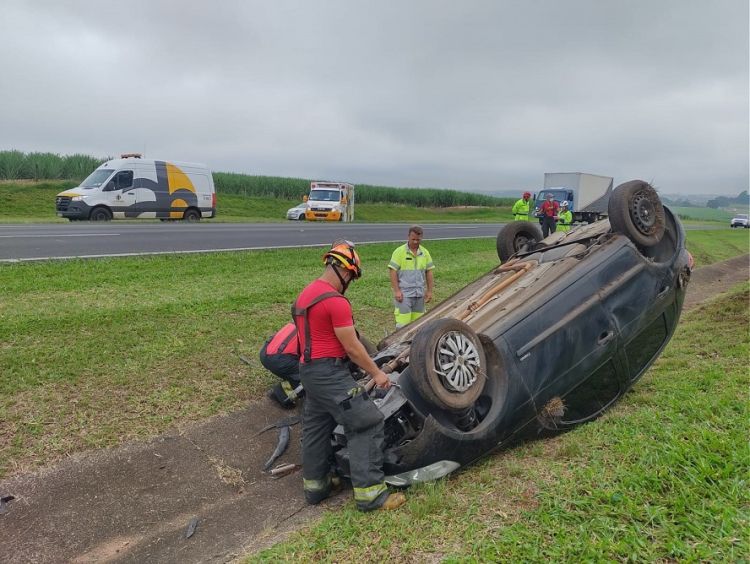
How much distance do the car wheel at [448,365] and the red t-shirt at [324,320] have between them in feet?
1.49

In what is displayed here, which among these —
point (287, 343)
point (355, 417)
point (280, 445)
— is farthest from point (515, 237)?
point (355, 417)

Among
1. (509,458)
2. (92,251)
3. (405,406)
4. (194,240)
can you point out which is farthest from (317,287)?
(194,240)

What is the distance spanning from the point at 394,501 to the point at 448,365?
2.83 feet

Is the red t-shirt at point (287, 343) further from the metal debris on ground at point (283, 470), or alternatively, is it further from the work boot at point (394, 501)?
the work boot at point (394, 501)

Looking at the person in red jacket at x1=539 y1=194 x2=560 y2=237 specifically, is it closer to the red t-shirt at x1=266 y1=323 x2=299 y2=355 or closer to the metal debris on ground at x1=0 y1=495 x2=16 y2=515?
the red t-shirt at x1=266 y1=323 x2=299 y2=355

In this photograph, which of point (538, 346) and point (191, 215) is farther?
point (191, 215)

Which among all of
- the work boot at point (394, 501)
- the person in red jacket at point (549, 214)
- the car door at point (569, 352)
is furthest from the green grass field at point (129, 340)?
the person in red jacket at point (549, 214)

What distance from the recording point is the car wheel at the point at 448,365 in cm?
340

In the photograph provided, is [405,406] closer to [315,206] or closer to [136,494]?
[136,494]

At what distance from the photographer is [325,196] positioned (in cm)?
2955

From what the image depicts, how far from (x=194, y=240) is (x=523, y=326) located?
11.7 metres

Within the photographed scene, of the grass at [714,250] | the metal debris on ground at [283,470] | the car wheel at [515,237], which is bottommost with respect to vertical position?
the metal debris on ground at [283,470]

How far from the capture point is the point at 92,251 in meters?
11.4

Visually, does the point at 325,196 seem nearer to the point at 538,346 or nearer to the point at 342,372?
the point at 538,346
